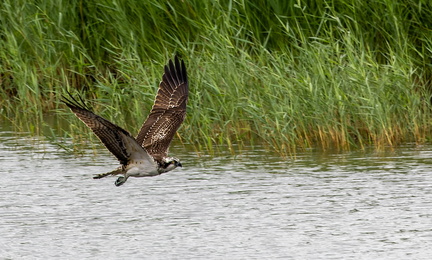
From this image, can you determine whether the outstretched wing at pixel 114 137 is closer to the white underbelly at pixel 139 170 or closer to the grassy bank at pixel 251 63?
the white underbelly at pixel 139 170

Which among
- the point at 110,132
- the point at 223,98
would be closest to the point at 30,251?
the point at 110,132

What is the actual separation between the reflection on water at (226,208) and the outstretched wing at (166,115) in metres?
0.43

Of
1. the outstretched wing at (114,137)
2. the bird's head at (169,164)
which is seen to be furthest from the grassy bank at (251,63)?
the outstretched wing at (114,137)

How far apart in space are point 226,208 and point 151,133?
1050mm

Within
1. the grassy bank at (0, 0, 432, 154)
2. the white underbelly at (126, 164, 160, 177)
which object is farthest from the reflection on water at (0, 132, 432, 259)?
the grassy bank at (0, 0, 432, 154)

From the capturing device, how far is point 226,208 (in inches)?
310

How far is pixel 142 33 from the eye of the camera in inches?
466

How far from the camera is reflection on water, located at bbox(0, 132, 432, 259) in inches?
263

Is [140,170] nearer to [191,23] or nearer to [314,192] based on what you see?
[314,192]

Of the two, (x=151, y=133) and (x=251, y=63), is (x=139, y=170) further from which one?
(x=251, y=63)

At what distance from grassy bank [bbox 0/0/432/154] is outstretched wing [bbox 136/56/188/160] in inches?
49.2

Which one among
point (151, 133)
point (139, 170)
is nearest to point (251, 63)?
point (151, 133)

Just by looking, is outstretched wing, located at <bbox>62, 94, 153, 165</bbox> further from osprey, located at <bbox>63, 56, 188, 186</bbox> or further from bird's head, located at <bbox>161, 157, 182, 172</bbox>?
bird's head, located at <bbox>161, 157, 182, 172</bbox>

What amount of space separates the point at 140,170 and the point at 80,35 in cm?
553
